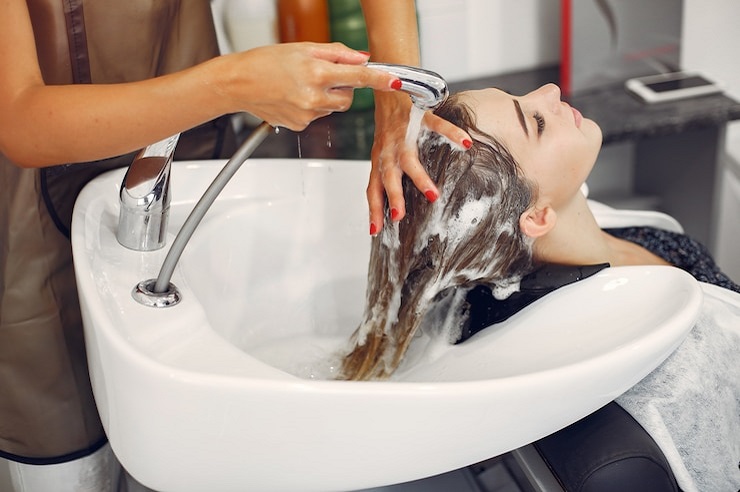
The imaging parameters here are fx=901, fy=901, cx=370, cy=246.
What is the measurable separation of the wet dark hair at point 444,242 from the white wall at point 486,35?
3.53 ft

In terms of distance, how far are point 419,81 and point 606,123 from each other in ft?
4.22

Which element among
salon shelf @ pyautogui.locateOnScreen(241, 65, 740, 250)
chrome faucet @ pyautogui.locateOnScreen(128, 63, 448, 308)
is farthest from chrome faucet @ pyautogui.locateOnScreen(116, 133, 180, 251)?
salon shelf @ pyautogui.locateOnScreen(241, 65, 740, 250)

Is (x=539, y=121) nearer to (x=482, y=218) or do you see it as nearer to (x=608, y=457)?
(x=482, y=218)

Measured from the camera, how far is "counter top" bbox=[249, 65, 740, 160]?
2143 mm

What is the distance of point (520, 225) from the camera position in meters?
1.32

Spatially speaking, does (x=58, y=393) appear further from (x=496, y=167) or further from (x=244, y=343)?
(x=496, y=167)

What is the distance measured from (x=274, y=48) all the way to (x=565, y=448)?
638mm

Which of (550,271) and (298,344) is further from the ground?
(550,271)

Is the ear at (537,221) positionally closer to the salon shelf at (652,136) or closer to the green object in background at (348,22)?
the salon shelf at (652,136)

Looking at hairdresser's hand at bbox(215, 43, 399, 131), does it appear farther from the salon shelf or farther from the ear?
the salon shelf

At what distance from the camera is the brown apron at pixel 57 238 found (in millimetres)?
1296

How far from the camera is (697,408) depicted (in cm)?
126

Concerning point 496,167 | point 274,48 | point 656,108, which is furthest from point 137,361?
point 656,108

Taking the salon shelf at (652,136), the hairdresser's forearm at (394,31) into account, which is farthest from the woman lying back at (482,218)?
the salon shelf at (652,136)
